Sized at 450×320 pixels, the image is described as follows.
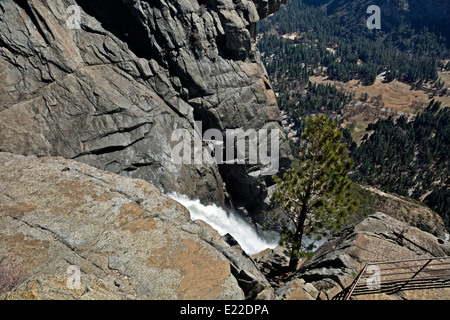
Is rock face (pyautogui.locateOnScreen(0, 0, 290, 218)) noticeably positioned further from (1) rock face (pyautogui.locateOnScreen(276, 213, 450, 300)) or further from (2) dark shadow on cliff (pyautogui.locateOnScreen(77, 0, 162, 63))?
(1) rock face (pyautogui.locateOnScreen(276, 213, 450, 300))

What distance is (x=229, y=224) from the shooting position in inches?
1623

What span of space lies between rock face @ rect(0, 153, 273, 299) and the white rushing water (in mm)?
18163

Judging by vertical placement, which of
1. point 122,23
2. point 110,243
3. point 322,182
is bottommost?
point 322,182

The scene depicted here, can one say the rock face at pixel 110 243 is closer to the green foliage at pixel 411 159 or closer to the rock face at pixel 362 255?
the rock face at pixel 362 255

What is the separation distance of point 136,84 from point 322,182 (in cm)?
2557

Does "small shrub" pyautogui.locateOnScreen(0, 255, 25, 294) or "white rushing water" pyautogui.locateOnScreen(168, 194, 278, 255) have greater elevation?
"small shrub" pyautogui.locateOnScreen(0, 255, 25, 294)

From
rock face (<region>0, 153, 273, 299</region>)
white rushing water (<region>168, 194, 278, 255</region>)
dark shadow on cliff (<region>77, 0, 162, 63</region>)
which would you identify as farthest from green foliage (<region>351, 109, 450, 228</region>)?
rock face (<region>0, 153, 273, 299</region>)

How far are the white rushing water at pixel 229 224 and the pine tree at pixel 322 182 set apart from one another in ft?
53.0

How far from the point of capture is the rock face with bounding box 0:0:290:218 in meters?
25.1

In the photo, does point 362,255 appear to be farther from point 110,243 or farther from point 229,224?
point 229,224

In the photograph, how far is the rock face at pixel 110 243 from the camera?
9789mm

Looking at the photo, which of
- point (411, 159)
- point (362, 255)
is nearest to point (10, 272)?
point (362, 255)
